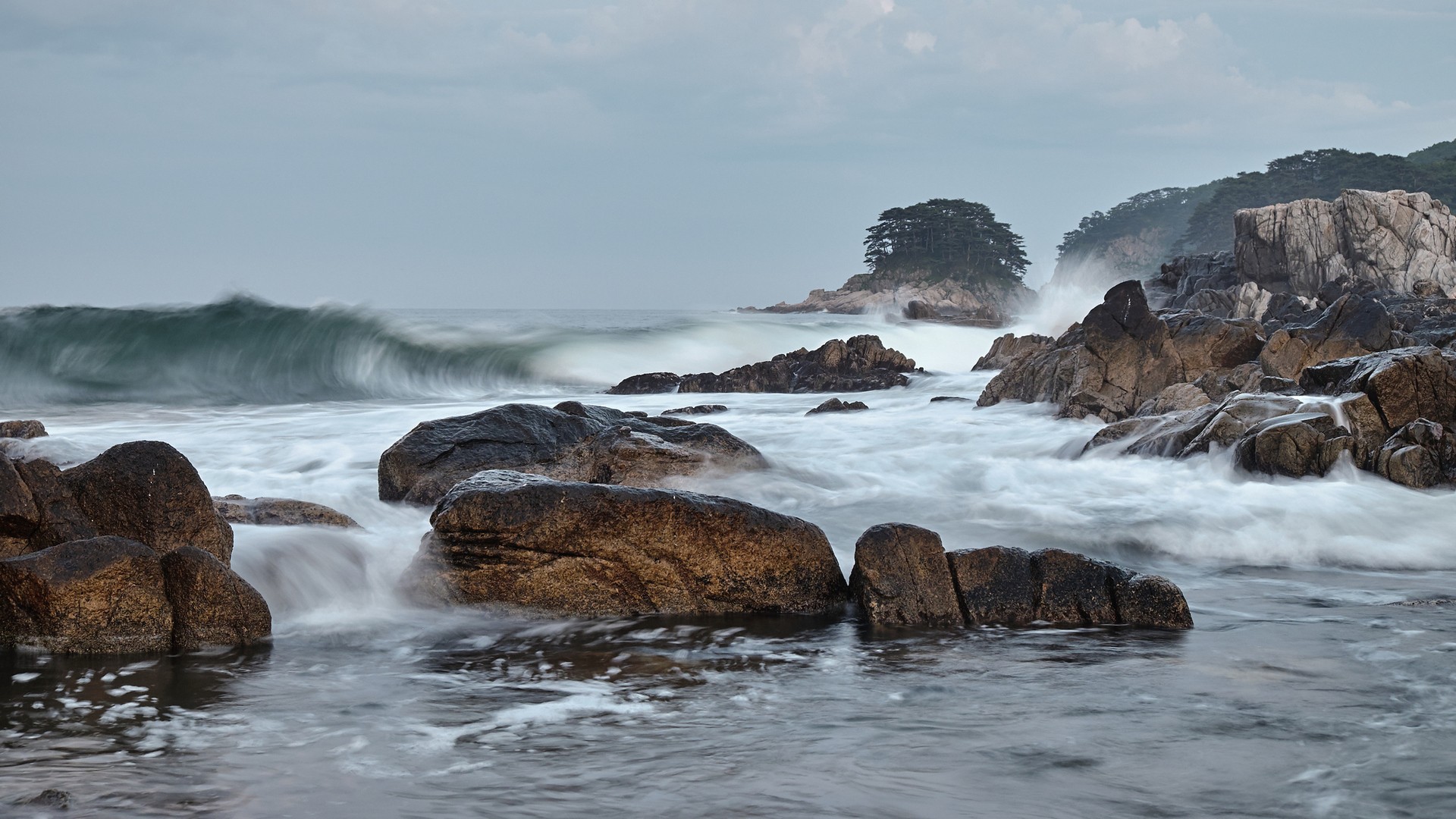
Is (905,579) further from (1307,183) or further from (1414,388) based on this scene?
(1307,183)

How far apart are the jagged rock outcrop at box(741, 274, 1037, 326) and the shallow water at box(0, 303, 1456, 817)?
68.1 metres

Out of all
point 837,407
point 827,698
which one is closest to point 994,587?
point 827,698

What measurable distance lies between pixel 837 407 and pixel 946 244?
240 feet

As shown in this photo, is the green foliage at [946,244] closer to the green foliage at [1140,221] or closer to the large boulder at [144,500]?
the green foliage at [1140,221]

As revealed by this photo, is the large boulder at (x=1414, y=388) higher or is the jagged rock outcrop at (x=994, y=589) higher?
the large boulder at (x=1414, y=388)

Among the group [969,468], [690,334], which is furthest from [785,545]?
[690,334]

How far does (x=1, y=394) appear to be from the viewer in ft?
64.8

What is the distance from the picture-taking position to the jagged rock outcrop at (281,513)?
648cm

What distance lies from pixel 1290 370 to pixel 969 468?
18.0ft

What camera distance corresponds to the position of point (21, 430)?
9812 millimetres

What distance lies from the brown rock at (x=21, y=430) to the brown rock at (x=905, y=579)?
8.23 m

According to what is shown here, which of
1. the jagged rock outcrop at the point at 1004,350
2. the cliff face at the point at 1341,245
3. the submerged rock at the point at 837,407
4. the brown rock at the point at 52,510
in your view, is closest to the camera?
the brown rock at the point at 52,510

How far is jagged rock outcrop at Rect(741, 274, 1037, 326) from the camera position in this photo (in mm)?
79625

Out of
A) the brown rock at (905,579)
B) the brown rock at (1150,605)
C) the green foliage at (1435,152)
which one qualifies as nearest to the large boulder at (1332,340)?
the brown rock at (1150,605)
